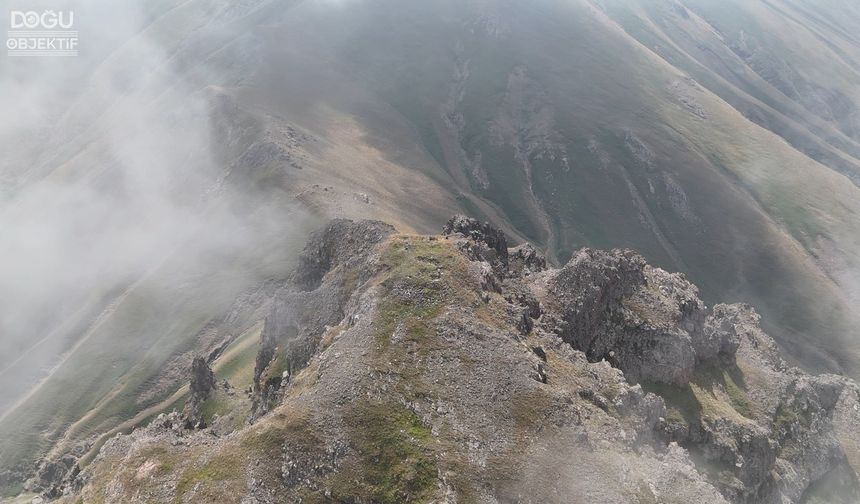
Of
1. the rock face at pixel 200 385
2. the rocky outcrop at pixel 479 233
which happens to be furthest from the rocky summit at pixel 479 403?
the rocky outcrop at pixel 479 233

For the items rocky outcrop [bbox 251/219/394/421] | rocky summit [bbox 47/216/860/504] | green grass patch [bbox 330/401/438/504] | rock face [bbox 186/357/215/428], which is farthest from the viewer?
rock face [bbox 186/357/215/428]

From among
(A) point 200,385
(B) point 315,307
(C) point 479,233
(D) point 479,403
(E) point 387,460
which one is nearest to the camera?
(E) point 387,460

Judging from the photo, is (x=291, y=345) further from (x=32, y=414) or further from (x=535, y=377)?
(x=32, y=414)

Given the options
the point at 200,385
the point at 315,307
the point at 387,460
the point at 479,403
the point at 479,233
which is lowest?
the point at 200,385

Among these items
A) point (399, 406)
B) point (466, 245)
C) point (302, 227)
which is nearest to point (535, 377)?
point (399, 406)

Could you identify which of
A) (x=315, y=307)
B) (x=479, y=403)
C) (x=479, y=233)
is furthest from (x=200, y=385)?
(x=479, y=403)

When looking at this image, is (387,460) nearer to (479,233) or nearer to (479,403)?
(479,403)

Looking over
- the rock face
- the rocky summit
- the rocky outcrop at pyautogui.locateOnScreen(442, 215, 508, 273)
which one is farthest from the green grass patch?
the rock face

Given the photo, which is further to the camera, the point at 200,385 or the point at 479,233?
the point at 479,233

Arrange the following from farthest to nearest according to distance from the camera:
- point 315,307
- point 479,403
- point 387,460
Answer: point 315,307, point 479,403, point 387,460

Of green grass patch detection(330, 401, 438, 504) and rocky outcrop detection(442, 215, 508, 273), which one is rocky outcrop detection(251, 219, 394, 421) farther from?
green grass patch detection(330, 401, 438, 504)
